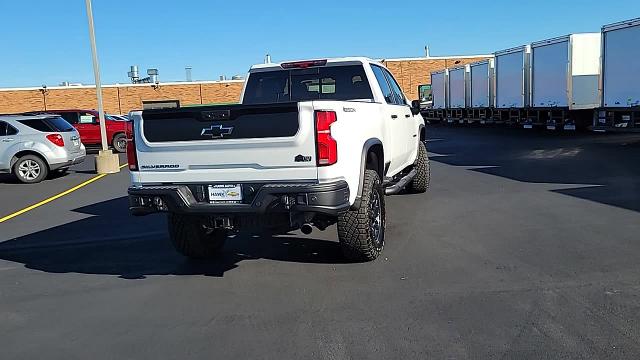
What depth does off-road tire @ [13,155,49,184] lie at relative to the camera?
46.1 ft

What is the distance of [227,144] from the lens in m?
4.85

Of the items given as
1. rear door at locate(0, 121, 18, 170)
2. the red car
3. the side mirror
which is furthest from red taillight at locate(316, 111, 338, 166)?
the red car

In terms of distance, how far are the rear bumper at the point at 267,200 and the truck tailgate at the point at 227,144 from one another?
4.3 inches

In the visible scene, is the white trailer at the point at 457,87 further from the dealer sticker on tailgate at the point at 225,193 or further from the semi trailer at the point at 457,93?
the dealer sticker on tailgate at the point at 225,193

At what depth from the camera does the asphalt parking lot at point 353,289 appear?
3820 millimetres

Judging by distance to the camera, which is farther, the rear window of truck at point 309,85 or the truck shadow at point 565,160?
the truck shadow at point 565,160

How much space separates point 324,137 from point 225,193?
3.38ft

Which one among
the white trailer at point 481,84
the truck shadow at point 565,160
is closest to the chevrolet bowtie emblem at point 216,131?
the truck shadow at point 565,160

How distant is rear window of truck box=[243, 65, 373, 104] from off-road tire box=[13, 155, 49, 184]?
8967 mm

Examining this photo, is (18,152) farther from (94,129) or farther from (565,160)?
(565,160)

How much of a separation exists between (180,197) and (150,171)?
→ 1.49 feet

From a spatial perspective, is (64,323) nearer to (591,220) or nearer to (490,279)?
(490,279)

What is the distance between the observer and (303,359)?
11.9 feet

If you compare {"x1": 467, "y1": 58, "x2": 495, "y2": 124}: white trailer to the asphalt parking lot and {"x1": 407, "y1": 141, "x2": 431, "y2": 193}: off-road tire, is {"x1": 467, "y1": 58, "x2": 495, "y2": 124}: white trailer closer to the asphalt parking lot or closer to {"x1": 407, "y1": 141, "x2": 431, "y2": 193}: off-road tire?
{"x1": 407, "y1": 141, "x2": 431, "y2": 193}: off-road tire
